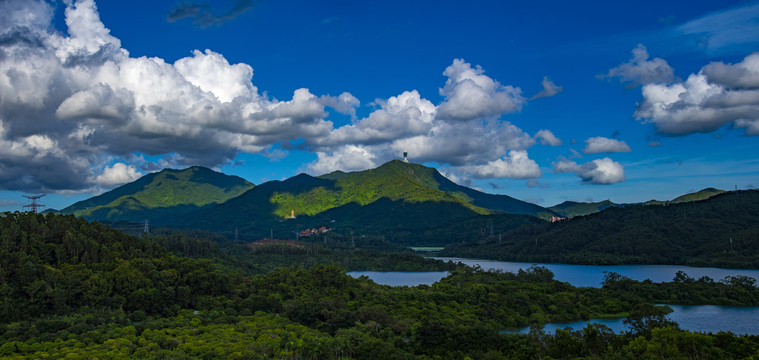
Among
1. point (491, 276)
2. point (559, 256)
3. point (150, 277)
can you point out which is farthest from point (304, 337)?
point (559, 256)

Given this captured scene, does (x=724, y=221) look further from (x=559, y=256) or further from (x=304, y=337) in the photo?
(x=304, y=337)

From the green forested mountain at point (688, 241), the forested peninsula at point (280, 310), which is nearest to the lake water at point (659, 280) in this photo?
the forested peninsula at point (280, 310)

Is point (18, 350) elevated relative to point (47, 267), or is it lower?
lower

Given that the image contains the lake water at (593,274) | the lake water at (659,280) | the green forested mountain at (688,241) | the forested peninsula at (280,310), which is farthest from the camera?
the green forested mountain at (688,241)

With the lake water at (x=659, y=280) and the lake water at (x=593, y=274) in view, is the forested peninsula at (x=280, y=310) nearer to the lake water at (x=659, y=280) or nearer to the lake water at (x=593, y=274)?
the lake water at (x=659, y=280)

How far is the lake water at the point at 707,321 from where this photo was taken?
77000 mm

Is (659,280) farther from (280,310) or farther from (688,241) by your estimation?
(280,310)

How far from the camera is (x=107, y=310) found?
7012 centimetres

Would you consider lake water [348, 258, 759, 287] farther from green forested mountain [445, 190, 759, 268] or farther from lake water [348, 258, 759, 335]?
green forested mountain [445, 190, 759, 268]

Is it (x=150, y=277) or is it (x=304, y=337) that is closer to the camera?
(x=304, y=337)

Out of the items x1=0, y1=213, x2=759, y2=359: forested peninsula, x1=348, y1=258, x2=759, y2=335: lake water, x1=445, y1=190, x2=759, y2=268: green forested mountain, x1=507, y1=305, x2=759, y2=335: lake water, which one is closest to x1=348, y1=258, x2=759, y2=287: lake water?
x1=348, y1=258, x2=759, y2=335: lake water

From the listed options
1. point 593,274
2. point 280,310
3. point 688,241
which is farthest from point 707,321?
point 688,241

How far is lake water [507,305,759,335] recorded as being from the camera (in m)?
77.0

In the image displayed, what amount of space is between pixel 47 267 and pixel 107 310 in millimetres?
14039
